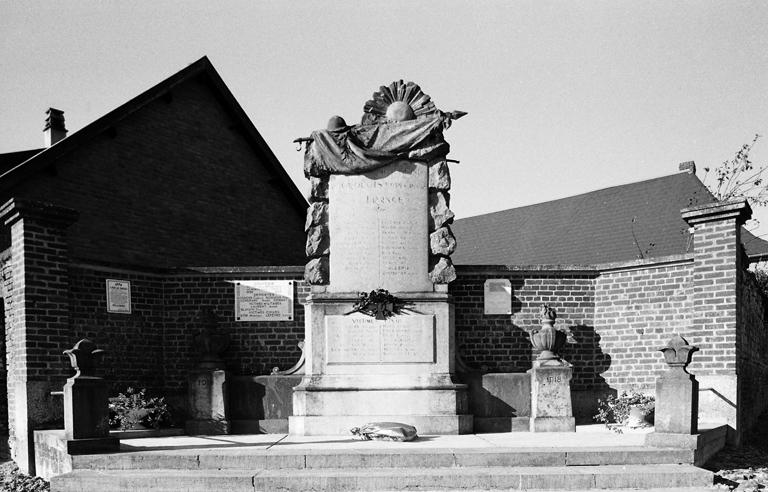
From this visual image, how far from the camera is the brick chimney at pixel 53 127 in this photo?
14.9 meters

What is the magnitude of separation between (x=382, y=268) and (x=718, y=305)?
466 cm

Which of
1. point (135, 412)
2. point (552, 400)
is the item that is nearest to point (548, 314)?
point (552, 400)

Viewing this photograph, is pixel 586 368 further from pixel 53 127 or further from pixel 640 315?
pixel 53 127

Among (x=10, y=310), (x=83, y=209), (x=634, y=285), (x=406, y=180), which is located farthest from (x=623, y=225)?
(x=10, y=310)

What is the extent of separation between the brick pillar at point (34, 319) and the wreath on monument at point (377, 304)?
3.93 metres

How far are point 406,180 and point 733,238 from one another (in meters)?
4.54

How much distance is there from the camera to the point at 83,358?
7.05 meters

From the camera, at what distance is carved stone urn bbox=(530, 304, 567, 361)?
29.3 feet

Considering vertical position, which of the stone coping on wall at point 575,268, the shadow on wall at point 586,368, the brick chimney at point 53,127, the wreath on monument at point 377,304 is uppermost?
the brick chimney at point 53,127

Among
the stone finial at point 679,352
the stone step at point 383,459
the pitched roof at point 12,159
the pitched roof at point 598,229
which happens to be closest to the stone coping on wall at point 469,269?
the stone finial at point 679,352

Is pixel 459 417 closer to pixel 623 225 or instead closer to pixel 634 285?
pixel 634 285

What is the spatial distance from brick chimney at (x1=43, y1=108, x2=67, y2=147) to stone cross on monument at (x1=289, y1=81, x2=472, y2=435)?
9.22 metres

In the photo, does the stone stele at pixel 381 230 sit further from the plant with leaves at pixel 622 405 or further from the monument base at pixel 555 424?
the plant with leaves at pixel 622 405

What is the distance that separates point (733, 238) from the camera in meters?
8.48
